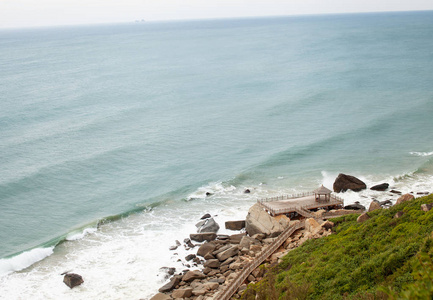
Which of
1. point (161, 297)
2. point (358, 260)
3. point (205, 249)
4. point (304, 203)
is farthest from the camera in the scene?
point (304, 203)

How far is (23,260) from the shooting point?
41438 mm

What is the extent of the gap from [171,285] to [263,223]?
35.9 ft

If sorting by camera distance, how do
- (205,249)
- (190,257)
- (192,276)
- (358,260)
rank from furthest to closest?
(205,249), (190,257), (192,276), (358,260)

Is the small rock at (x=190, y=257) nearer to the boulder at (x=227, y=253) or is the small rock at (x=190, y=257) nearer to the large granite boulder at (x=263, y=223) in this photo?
the boulder at (x=227, y=253)

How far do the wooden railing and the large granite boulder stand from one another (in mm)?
1787

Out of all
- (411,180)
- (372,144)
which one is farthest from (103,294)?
(372,144)

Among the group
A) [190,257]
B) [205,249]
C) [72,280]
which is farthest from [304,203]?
[72,280]

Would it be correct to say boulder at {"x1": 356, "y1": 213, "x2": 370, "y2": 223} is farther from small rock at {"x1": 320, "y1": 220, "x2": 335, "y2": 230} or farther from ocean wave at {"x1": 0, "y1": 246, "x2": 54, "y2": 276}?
ocean wave at {"x1": 0, "y1": 246, "x2": 54, "y2": 276}

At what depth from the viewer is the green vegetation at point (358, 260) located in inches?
953

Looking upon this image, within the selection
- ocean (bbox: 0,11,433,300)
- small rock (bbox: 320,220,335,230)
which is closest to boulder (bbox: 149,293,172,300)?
ocean (bbox: 0,11,433,300)

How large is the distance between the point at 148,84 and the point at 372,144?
61.1 m

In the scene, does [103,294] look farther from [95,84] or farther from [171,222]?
[95,84]

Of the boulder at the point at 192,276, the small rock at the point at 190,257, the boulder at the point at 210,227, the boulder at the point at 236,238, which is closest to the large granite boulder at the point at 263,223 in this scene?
the boulder at the point at 236,238

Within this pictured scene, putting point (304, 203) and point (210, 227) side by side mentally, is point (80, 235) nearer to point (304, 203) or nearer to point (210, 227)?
point (210, 227)
